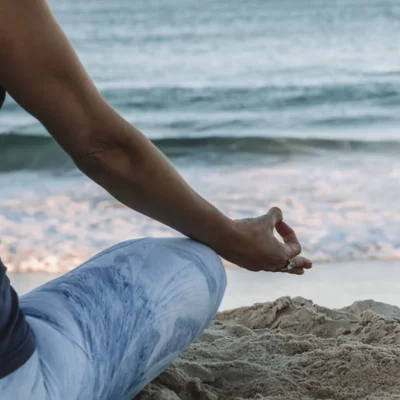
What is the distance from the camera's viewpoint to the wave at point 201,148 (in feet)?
21.8

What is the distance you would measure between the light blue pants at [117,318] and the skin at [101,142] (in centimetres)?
8

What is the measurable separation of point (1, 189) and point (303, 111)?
4.51m

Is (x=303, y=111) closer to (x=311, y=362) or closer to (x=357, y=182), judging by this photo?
(x=357, y=182)

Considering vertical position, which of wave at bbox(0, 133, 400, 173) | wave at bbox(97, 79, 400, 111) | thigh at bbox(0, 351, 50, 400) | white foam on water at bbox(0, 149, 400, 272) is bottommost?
wave at bbox(97, 79, 400, 111)

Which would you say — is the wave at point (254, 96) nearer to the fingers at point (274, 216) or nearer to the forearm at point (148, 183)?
the fingers at point (274, 216)

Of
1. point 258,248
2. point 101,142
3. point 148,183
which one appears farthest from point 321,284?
point 101,142

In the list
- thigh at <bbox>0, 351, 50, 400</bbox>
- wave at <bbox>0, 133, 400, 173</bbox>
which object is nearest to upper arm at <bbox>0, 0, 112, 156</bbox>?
thigh at <bbox>0, 351, 50, 400</bbox>

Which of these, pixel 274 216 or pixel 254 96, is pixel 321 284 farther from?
pixel 254 96

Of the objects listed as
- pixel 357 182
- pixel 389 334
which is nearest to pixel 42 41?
pixel 389 334

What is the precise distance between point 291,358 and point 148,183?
893 mm

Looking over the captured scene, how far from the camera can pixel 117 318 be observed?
1450 millimetres

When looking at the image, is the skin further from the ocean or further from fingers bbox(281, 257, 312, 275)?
the ocean

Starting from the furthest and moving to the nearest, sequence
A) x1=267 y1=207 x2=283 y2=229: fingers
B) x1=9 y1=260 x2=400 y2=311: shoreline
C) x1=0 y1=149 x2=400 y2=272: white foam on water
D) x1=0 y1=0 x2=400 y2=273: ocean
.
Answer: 1. x1=0 y1=0 x2=400 y2=273: ocean
2. x1=0 y1=149 x2=400 y2=272: white foam on water
3. x1=9 y1=260 x2=400 y2=311: shoreline
4. x1=267 y1=207 x2=283 y2=229: fingers

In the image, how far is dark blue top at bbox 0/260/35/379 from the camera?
1165mm
